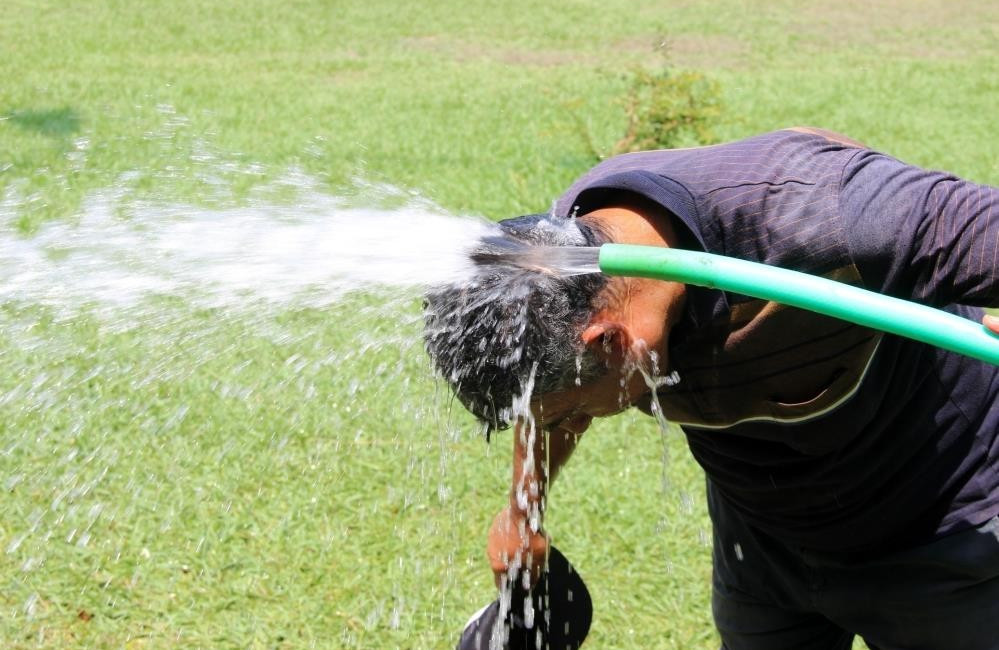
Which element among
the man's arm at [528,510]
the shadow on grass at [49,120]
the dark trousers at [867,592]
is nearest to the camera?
the dark trousers at [867,592]

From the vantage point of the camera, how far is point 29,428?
5113 millimetres

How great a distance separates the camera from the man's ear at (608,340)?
2.16 metres

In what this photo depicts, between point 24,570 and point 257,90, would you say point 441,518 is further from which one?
point 257,90

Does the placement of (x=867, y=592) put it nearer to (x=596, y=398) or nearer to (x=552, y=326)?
(x=596, y=398)

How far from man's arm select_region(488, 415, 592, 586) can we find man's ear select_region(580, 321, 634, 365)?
52 centimetres

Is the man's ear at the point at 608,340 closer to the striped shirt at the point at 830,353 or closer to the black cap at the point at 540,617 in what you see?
the striped shirt at the point at 830,353

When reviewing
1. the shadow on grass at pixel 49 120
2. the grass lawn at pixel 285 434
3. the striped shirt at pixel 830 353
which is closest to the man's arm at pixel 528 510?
the grass lawn at pixel 285 434

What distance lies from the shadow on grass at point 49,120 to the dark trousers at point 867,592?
26.3 ft

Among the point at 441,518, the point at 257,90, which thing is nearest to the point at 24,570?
the point at 441,518

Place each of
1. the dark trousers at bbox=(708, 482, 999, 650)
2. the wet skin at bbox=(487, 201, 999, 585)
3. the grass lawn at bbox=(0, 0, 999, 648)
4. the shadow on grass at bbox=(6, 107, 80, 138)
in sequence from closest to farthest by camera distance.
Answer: the wet skin at bbox=(487, 201, 999, 585) < the dark trousers at bbox=(708, 482, 999, 650) < the grass lawn at bbox=(0, 0, 999, 648) < the shadow on grass at bbox=(6, 107, 80, 138)

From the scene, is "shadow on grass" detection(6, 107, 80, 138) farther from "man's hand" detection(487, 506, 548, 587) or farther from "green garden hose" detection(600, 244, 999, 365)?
"green garden hose" detection(600, 244, 999, 365)

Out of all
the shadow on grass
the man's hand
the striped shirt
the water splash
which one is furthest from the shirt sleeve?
the shadow on grass

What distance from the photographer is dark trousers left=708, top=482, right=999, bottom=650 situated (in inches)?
102

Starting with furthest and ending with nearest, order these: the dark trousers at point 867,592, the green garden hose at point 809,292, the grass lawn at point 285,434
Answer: the grass lawn at point 285,434
the dark trousers at point 867,592
the green garden hose at point 809,292
